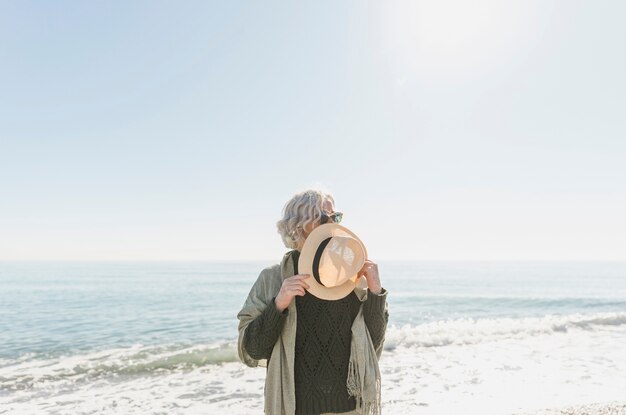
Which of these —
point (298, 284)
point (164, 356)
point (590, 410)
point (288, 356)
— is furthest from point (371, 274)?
point (164, 356)

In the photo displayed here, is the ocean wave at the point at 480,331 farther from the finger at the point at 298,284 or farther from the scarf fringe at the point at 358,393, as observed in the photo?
the finger at the point at 298,284

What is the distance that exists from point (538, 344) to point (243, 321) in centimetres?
1211

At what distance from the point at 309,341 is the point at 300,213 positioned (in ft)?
2.01

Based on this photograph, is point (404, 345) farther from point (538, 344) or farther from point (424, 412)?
point (424, 412)

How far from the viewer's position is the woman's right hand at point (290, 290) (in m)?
2.14

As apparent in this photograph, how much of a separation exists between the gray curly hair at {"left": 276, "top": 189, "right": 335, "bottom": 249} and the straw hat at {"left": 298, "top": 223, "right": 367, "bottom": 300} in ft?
0.26

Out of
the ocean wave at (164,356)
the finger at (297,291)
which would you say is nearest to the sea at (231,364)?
the ocean wave at (164,356)

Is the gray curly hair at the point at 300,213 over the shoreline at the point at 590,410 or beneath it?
over

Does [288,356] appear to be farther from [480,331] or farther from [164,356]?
[480,331]

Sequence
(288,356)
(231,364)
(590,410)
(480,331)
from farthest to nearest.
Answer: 1. (480,331)
2. (231,364)
3. (590,410)
4. (288,356)

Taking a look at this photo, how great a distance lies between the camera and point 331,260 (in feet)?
7.08

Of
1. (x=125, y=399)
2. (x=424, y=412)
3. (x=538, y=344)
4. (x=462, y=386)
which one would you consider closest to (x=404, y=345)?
(x=538, y=344)

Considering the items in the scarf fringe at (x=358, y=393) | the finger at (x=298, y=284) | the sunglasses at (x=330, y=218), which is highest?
the sunglasses at (x=330, y=218)

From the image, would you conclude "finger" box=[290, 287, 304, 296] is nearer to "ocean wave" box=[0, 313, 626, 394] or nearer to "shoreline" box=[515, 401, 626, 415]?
"shoreline" box=[515, 401, 626, 415]
